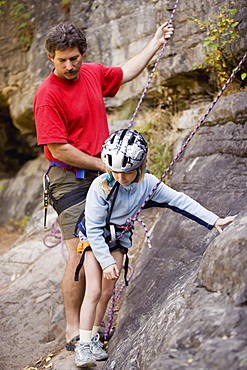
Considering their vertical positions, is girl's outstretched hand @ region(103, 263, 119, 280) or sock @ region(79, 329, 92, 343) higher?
girl's outstretched hand @ region(103, 263, 119, 280)

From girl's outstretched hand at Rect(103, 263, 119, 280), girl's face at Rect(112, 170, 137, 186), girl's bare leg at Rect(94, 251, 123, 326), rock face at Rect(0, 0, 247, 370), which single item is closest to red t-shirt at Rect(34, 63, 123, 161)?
girl's face at Rect(112, 170, 137, 186)

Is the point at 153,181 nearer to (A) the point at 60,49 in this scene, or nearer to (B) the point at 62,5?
(A) the point at 60,49

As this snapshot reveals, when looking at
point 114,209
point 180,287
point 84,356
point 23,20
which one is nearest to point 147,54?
point 114,209

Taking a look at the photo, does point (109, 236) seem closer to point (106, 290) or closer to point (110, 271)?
point (110, 271)

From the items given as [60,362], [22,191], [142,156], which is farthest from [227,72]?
[22,191]

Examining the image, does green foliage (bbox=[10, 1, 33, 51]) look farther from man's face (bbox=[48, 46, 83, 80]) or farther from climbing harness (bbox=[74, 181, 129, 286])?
climbing harness (bbox=[74, 181, 129, 286])

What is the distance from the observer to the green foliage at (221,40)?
4.81m

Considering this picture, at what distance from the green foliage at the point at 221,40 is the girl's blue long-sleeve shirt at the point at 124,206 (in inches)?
81.4

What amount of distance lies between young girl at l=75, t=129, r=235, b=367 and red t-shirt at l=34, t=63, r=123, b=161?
0.66 m

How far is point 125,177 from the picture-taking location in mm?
2943

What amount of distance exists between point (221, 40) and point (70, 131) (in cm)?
244

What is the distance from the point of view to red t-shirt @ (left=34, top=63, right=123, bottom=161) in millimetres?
3498

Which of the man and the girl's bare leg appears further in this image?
the man

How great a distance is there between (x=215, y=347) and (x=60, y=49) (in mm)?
2629
